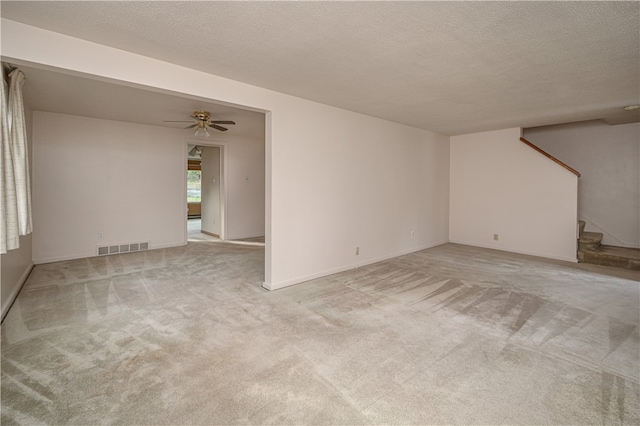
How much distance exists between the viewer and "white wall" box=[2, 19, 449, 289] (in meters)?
2.20

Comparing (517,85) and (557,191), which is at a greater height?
(517,85)

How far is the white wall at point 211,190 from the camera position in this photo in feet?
22.6

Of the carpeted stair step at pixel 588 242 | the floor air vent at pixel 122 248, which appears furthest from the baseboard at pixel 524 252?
the floor air vent at pixel 122 248

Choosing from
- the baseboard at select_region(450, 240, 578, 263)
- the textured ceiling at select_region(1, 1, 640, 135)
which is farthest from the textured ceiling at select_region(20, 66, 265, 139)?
the baseboard at select_region(450, 240, 578, 263)

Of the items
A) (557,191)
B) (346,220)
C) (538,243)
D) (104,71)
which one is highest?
(104,71)

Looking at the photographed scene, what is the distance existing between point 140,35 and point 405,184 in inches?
166

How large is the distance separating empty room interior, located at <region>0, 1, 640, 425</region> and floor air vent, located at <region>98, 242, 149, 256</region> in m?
0.02

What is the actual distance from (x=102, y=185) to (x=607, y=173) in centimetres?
882

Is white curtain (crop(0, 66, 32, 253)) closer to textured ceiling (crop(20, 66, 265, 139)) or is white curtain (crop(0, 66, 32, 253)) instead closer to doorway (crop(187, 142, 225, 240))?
textured ceiling (crop(20, 66, 265, 139))

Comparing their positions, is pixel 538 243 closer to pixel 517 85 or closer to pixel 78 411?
pixel 517 85

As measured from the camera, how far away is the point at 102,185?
486 cm

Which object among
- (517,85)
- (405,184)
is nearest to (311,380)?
(517,85)

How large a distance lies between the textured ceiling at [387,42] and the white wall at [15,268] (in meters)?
2.33

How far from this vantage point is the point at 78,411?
150 centimetres
